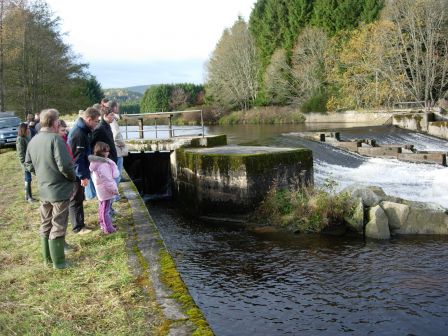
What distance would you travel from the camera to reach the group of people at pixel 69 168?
596 centimetres

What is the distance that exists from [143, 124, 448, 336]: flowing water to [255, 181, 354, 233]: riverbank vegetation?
54 centimetres

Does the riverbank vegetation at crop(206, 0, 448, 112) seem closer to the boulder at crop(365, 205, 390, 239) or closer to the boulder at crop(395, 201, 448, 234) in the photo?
the boulder at crop(395, 201, 448, 234)

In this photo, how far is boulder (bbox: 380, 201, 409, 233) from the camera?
11.1 metres

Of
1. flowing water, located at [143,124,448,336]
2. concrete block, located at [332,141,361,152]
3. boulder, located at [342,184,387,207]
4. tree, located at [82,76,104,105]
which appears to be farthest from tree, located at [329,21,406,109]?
tree, located at [82,76,104,105]

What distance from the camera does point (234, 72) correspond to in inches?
2419

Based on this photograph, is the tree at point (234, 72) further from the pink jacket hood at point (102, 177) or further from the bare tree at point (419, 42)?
the pink jacket hood at point (102, 177)

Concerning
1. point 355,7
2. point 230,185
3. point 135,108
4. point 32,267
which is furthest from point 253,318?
point 135,108

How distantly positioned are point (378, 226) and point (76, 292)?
7.64 m

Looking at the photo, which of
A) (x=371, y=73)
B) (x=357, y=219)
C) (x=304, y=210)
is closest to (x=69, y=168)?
(x=304, y=210)

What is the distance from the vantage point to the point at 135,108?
419ft

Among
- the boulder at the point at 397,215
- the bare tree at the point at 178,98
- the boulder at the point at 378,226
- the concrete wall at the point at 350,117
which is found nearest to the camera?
the boulder at the point at 378,226

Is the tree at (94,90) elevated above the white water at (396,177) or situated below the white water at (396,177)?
above

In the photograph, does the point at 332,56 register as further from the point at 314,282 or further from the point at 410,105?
the point at 314,282

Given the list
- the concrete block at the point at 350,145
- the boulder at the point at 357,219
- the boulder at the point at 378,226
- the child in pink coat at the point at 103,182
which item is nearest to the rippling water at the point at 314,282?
the boulder at the point at 378,226
